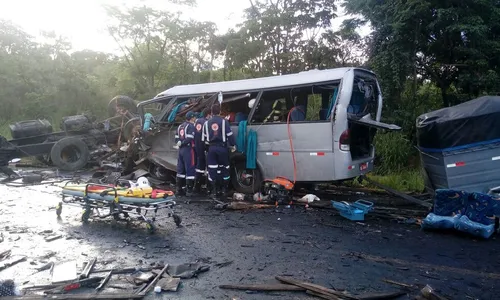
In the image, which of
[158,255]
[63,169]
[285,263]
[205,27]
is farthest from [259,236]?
[205,27]

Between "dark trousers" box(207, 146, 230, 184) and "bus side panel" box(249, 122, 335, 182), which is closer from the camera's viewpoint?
"bus side panel" box(249, 122, 335, 182)

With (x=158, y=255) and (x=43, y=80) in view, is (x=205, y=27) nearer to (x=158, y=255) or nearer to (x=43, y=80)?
(x=43, y=80)

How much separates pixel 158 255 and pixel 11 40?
2090 centimetres

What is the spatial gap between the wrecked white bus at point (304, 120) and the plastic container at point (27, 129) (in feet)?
19.0

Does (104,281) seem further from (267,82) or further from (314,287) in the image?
(267,82)

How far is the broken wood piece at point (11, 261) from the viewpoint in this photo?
4.42m

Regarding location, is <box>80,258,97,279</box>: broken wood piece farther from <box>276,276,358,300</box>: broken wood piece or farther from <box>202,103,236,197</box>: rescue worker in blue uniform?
<box>202,103,236,197</box>: rescue worker in blue uniform

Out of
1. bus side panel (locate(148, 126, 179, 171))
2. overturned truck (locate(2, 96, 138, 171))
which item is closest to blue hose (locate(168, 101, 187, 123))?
bus side panel (locate(148, 126, 179, 171))

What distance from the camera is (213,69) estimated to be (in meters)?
18.3

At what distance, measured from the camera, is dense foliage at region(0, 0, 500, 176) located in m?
9.94

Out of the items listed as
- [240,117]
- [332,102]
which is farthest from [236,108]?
[332,102]

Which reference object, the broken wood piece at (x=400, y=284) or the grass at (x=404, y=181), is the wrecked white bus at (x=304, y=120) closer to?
the grass at (x=404, y=181)

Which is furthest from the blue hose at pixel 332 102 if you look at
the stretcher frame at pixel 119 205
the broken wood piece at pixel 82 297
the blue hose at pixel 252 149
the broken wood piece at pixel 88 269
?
the broken wood piece at pixel 82 297

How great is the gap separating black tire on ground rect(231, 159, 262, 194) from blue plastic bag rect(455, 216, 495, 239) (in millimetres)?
3758
